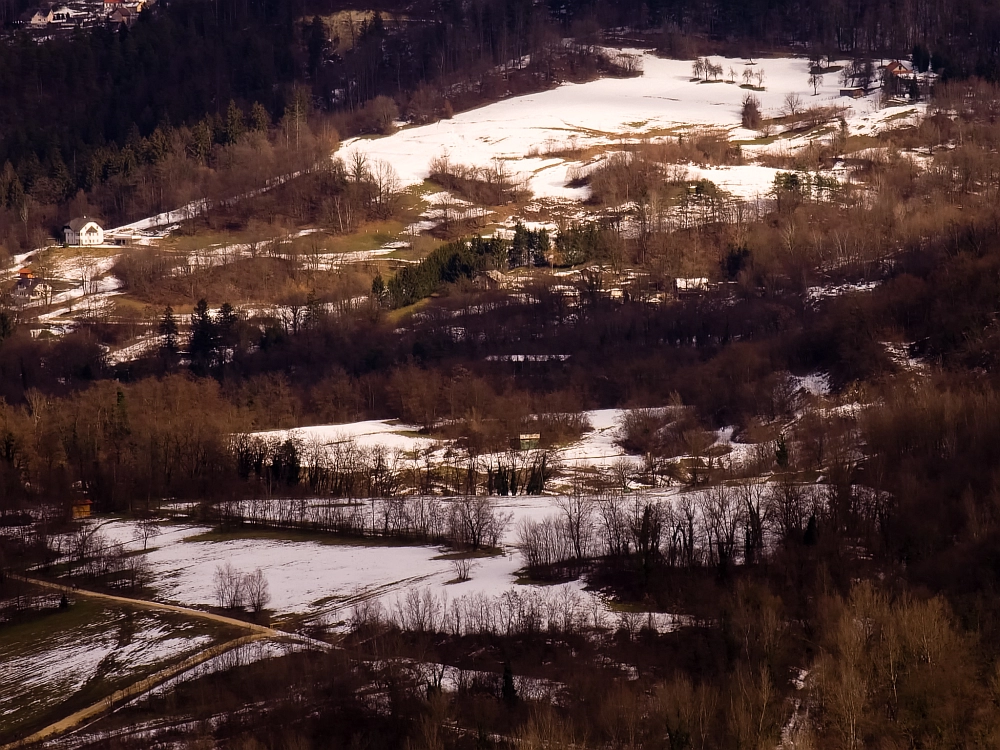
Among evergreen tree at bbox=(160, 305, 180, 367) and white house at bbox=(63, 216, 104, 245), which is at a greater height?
white house at bbox=(63, 216, 104, 245)

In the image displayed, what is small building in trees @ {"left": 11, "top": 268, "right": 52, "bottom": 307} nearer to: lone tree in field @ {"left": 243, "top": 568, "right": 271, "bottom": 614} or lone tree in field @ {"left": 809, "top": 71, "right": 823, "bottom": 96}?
lone tree in field @ {"left": 243, "top": 568, "right": 271, "bottom": 614}

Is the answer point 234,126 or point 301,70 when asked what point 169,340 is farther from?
point 301,70

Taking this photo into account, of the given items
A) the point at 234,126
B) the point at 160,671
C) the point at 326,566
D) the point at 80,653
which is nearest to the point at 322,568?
the point at 326,566

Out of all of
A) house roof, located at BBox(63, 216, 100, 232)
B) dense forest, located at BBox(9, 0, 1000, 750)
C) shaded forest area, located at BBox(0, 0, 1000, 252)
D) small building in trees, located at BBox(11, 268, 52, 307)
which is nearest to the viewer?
dense forest, located at BBox(9, 0, 1000, 750)

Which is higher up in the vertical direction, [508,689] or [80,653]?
[508,689]

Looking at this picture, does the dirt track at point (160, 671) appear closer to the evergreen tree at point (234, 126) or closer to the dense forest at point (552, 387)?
the dense forest at point (552, 387)

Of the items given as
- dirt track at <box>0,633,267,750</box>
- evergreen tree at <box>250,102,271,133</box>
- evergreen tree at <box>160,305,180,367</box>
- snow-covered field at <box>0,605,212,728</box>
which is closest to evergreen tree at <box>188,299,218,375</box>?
evergreen tree at <box>160,305,180,367</box>

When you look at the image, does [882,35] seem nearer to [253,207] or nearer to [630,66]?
[630,66]

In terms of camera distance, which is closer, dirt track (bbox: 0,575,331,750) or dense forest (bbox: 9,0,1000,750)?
dense forest (bbox: 9,0,1000,750)

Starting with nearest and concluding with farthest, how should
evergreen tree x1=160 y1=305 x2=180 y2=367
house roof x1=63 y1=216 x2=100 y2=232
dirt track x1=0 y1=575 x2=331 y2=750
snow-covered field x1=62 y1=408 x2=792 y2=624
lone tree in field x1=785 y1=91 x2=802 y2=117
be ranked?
dirt track x1=0 y1=575 x2=331 y2=750, snow-covered field x1=62 y1=408 x2=792 y2=624, evergreen tree x1=160 y1=305 x2=180 y2=367, house roof x1=63 y1=216 x2=100 y2=232, lone tree in field x1=785 y1=91 x2=802 y2=117

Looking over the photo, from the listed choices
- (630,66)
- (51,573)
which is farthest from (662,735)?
(630,66)
